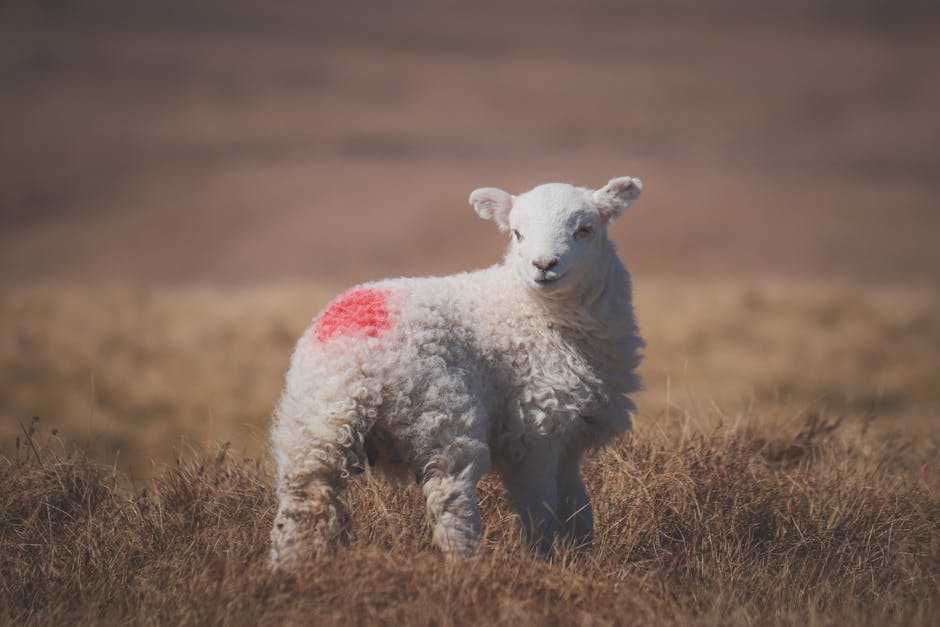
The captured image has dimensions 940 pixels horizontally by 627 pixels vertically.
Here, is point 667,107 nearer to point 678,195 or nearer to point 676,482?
point 678,195

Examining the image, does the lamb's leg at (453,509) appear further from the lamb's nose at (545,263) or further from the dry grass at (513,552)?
the lamb's nose at (545,263)

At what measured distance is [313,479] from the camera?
368 cm

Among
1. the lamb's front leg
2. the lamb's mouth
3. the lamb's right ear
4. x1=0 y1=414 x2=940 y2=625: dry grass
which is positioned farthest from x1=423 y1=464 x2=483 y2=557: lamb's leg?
the lamb's right ear

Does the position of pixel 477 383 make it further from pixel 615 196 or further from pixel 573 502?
pixel 615 196

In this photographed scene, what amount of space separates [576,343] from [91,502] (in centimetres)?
244

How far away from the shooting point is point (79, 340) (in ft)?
38.8

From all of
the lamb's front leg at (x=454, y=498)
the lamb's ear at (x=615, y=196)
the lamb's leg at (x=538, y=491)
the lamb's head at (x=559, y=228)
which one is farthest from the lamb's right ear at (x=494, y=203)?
the lamb's front leg at (x=454, y=498)

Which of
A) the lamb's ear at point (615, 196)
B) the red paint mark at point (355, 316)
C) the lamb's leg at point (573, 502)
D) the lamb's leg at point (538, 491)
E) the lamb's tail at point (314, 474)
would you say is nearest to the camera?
the lamb's tail at point (314, 474)

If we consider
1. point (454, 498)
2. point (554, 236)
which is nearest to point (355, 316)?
point (454, 498)

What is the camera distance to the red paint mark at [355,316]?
377cm

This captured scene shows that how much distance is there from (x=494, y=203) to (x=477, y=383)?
3.50 ft

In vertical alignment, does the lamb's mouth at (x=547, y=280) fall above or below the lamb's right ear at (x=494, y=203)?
below

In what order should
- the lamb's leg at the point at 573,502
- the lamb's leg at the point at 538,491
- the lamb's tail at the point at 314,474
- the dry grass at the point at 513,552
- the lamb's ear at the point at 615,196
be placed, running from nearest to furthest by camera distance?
the dry grass at the point at 513,552
the lamb's tail at the point at 314,474
the lamb's leg at the point at 538,491
the lamb's leg at the point at 573,502
the lamb's ear at the point at 615,196

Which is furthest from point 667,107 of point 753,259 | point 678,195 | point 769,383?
point 769,383
